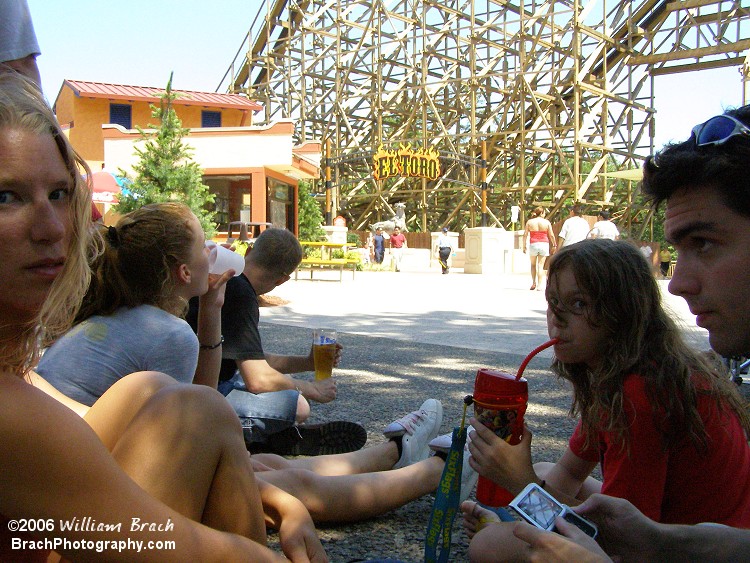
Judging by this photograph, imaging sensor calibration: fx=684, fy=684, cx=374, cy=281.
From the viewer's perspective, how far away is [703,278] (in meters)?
1.31

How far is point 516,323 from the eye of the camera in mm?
7473

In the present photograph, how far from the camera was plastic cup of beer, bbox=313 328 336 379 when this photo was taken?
2.99m

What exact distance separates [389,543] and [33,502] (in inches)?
56.7

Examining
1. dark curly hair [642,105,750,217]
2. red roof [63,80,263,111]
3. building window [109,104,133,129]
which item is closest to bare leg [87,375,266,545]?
dark curly hair [642,105,750,217]

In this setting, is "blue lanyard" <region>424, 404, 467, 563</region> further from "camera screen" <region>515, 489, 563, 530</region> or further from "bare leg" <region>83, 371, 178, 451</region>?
"bare leg" <region>83, 371, 178, 451</region>

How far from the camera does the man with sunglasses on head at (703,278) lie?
50.1 inches

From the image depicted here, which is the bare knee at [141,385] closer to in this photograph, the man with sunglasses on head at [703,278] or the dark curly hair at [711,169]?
the man with sunglasses on head at [703,278]

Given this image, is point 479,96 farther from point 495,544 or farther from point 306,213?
point 495,544

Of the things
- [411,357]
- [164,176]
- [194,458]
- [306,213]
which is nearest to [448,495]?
[194,458]

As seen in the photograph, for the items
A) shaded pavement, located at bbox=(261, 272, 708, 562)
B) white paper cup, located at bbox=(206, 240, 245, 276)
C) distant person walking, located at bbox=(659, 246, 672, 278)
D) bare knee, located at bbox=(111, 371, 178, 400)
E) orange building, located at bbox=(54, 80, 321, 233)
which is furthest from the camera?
orange building, located at bbox=(54, 80, 321, 233)

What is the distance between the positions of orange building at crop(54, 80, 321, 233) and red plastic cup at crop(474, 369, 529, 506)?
57.4ft

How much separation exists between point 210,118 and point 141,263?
74.7 feet

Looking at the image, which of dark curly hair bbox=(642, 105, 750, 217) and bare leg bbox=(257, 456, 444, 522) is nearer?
dark curly hair bbox=(642, 105, 750, 217)

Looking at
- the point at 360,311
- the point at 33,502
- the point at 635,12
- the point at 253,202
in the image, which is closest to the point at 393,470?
the point at 33,502
